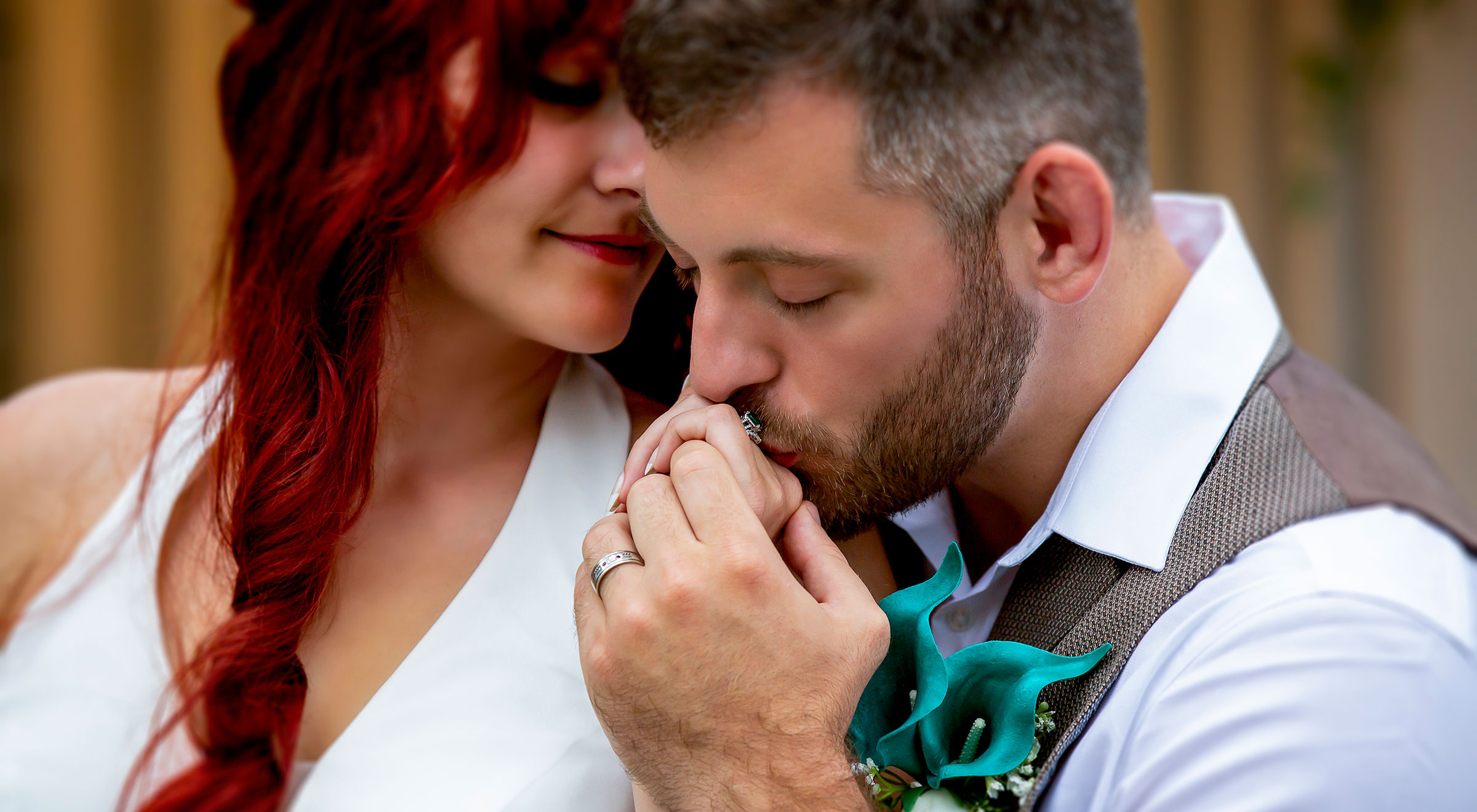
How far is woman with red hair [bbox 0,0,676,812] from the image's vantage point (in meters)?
1.16

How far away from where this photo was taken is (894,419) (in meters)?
1.15

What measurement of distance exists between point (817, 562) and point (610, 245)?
1.46ft

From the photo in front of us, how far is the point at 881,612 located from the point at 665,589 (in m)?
0.23

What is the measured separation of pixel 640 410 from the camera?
1.53 m

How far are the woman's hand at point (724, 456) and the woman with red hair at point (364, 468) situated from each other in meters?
0.15

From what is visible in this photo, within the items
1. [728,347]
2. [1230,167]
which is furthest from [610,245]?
[1230,167]

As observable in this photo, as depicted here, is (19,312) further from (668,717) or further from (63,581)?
(668,717)

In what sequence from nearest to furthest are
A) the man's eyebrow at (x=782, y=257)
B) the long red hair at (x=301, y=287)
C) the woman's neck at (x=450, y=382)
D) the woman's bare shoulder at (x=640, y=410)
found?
the man's eyebrow at (x=782, y=257) → the long red hair at (x=301, y=287) → the woman's neck at (x=450, y=382) → the woman's bare shoulder at (x=640, y=410)

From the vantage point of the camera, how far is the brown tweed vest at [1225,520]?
104 cm

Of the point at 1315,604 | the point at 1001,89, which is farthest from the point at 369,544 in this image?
the point at 1315,604

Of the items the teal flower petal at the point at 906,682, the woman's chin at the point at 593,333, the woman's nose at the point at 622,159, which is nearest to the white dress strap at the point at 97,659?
the woman's chin at the point at 593,333

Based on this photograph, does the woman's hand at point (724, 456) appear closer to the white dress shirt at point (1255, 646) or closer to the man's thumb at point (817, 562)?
the man's thumb at point (817, 562)

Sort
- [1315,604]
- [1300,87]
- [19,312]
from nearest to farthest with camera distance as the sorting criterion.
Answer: [1315,604]
[19,312]
[1300,87]

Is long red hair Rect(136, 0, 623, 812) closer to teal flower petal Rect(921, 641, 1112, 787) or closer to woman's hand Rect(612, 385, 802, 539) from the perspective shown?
woman's hand Rect(612, 385, 802, 539)
